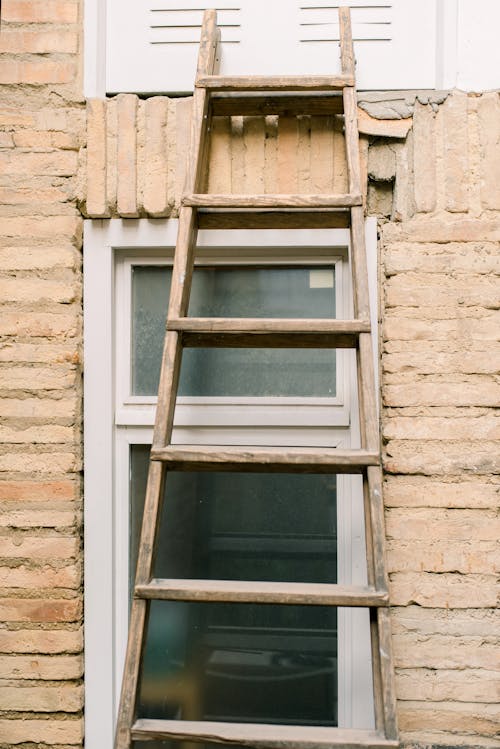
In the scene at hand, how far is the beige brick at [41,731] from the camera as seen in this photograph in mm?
1793

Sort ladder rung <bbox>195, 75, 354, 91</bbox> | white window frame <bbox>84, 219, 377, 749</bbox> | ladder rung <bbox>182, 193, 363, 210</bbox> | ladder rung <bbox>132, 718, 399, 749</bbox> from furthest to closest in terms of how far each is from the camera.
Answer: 1. white window frame <bbox>84, 219, 377, 749</bbox>
2. ladder rung <bbox>195, 75, 354, 91</bbox>
3. ladder rung <bbox>182, 193, 363, 210</bbox>
4. ladder rung <bbox>132, 718, 399, 749</bbox>

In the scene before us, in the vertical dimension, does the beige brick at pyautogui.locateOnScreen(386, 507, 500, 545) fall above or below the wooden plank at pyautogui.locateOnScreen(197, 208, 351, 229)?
below

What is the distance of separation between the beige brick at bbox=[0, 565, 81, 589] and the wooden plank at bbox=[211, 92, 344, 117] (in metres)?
1.26

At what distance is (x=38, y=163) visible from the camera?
1844mm

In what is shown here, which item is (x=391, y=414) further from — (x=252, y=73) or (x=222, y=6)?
(x=222, y=6)

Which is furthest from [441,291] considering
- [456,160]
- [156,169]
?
[156,169]

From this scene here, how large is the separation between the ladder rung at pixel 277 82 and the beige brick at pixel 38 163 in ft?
1.32

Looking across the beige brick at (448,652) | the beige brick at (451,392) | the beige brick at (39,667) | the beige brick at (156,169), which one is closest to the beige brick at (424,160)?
the beige brick at (451,392)

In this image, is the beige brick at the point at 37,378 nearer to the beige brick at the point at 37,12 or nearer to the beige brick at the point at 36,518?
the beige brick at the point at 36,518

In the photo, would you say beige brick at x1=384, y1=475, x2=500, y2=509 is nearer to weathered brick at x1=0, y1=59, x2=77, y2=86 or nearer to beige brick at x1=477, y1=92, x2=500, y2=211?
beige brick at x1=477, y1=92, x2=500, y2=211

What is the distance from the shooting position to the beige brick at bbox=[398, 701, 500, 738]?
5.65 ft

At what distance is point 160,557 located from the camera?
1.91m

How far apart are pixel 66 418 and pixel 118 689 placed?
2.43 ft

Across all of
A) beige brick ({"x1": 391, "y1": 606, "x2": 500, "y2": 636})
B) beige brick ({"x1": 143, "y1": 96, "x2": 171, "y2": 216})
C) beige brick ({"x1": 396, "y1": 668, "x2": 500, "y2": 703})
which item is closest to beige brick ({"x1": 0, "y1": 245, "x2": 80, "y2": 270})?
beige brick ({"x1": 143, "y1": 96, "x2": 171, "y2": 216})
